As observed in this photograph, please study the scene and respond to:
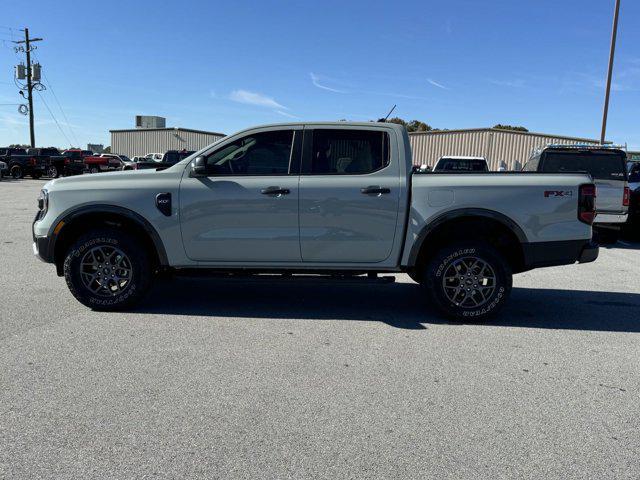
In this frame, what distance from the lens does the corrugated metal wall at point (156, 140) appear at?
55219mm

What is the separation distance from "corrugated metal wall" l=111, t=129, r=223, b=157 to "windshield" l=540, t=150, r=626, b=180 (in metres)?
46.1

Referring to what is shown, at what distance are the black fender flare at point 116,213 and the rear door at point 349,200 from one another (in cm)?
144

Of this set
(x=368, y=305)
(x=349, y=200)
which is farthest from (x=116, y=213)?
(x=368, y=305)

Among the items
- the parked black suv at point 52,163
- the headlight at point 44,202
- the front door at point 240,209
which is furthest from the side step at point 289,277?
the parked black suv at point 52,163

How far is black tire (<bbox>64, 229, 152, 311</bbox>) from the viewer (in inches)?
213

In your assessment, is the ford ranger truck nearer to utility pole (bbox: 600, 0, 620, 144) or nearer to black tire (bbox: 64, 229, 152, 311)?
black tire (bbox: 64, 229, 152, 311)

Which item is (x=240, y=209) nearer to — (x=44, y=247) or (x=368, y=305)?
(x=368, y=305)

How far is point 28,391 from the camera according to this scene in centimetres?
356

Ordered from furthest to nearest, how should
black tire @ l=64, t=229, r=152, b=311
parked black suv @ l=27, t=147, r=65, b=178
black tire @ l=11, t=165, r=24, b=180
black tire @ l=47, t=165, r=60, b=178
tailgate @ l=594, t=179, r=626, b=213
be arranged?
1. black tire @ l=47, t=165, r=60, b=178
2. parked black suv @ l=27, t=147, r=65, b=178
3. black tire @ l=11, t=165, r=24, b=180
4. tailgate @ l=594, t=179, r=626, b=213
5. black tire @ l=64, t=229, r=152, b=311

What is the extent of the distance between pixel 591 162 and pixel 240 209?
8.22 meters

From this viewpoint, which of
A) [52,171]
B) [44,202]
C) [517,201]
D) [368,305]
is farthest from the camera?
[52,171]

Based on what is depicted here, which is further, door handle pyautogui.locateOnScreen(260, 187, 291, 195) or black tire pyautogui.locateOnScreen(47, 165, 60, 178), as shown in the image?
black tire pyautogui.locateOnScreen(47, 165, 60, 178)

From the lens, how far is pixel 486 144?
130ft

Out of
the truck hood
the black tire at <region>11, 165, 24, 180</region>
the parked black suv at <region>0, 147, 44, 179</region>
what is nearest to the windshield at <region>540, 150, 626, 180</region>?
the truck hood
